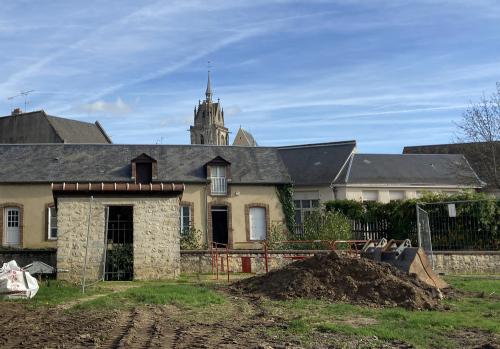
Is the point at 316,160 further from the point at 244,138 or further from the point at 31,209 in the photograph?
the point at 244,138

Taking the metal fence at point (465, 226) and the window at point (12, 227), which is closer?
the metal fence at point (465, 226)

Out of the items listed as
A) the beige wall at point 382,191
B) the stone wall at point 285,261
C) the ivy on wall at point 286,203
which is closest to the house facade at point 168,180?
the ivy on wall at point 286,203

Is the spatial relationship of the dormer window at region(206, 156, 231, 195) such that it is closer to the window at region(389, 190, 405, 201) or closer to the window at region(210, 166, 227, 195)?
the window at region(210, 166, 227, 195)

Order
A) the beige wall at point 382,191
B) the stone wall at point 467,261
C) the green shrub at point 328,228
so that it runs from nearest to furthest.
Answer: the stone wall at point 467,261, the green shrub at point 328,228, the beige wall at point 382,191

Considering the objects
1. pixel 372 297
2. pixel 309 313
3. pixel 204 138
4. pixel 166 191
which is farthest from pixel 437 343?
pixel 204 138

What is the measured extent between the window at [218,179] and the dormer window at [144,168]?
2.96m

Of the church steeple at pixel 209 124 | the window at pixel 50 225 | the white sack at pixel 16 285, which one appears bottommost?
the white sack at pixel 16 285

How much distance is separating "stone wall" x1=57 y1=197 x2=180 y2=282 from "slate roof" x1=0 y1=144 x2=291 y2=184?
11985 mm

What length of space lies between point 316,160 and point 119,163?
605 inches

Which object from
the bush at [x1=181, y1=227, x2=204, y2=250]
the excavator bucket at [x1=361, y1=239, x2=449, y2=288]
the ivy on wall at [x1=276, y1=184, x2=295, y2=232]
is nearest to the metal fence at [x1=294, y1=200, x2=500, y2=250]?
the excavator bucket at [x1=361, y1=239, x2=449, y2=288]

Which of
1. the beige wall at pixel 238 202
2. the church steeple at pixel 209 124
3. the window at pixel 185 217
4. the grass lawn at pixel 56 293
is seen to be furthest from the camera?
the church steeple at pixel 209 124

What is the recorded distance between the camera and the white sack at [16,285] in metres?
13.5

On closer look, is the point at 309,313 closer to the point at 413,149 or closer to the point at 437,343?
the point at 437,343

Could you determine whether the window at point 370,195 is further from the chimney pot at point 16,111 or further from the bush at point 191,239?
the chimney pot at point 16,111
